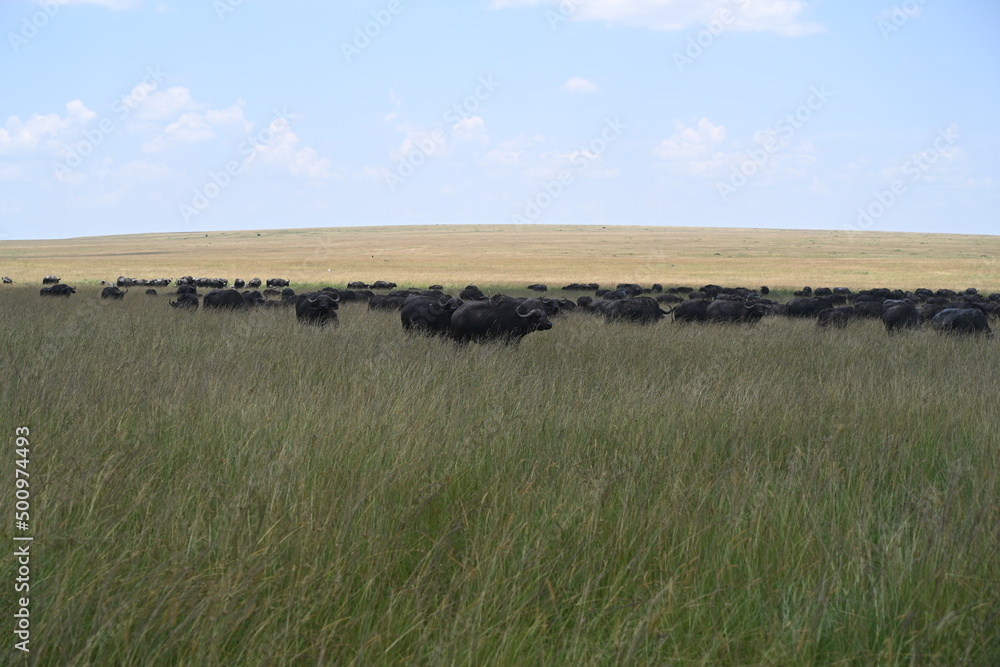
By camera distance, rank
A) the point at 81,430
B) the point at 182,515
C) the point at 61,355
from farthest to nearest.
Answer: the point at 61,355 → the point at 81,430 → the point at 182,515

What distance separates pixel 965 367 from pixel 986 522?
6969 millimetres

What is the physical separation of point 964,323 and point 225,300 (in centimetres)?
1868

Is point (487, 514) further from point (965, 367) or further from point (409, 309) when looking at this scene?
point (409, 309)

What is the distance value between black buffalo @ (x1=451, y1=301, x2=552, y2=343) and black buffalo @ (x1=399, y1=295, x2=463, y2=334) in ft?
3.39

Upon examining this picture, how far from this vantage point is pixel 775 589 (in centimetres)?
313

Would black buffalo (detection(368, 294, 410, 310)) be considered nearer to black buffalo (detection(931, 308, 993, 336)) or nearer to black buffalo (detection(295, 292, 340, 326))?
black buffalo (detection(295, 292, 340, 326))

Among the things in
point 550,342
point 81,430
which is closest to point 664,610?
point 81,430

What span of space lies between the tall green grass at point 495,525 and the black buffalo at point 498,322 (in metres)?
5.92

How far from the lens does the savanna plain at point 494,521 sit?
2693mm

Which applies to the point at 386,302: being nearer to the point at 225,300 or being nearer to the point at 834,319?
the point at 225,300

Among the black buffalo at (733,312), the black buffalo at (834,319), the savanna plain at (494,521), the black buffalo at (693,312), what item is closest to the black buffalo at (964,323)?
the black buffalo at (834,319)

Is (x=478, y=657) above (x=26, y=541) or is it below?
below

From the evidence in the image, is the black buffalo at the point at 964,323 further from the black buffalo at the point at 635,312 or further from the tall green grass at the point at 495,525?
the tall green grass at the point at 495,525

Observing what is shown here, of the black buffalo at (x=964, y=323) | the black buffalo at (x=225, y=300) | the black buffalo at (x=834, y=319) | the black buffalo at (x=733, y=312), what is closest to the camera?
the black buffalo at (x=964, y=323)
